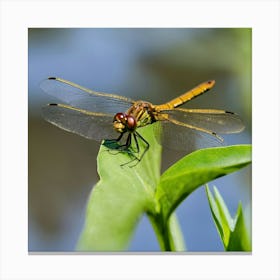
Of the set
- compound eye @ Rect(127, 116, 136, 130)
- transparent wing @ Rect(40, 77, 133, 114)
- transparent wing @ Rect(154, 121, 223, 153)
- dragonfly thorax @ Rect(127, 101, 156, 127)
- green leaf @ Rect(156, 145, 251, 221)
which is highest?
transparent wing @ Rect(40, 77, 133, 114)

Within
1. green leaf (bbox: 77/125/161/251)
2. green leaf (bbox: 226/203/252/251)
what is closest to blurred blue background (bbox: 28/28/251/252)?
green leaf (bbox: 77/125/161/251)

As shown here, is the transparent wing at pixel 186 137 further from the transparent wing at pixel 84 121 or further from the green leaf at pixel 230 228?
the green leaf at pixel 230 228

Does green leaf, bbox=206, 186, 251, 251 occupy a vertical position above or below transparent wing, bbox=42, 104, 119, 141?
below

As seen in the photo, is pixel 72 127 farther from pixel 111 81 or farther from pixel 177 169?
pixel 177 169

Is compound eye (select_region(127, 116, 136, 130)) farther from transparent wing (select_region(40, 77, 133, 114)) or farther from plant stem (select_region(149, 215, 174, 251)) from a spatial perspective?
plant stem (select_region(149, 215, 174, 251))

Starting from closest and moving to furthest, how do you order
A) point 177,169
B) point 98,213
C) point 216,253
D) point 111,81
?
point 177,169, point 98,213, point 216,253, point 111,81
